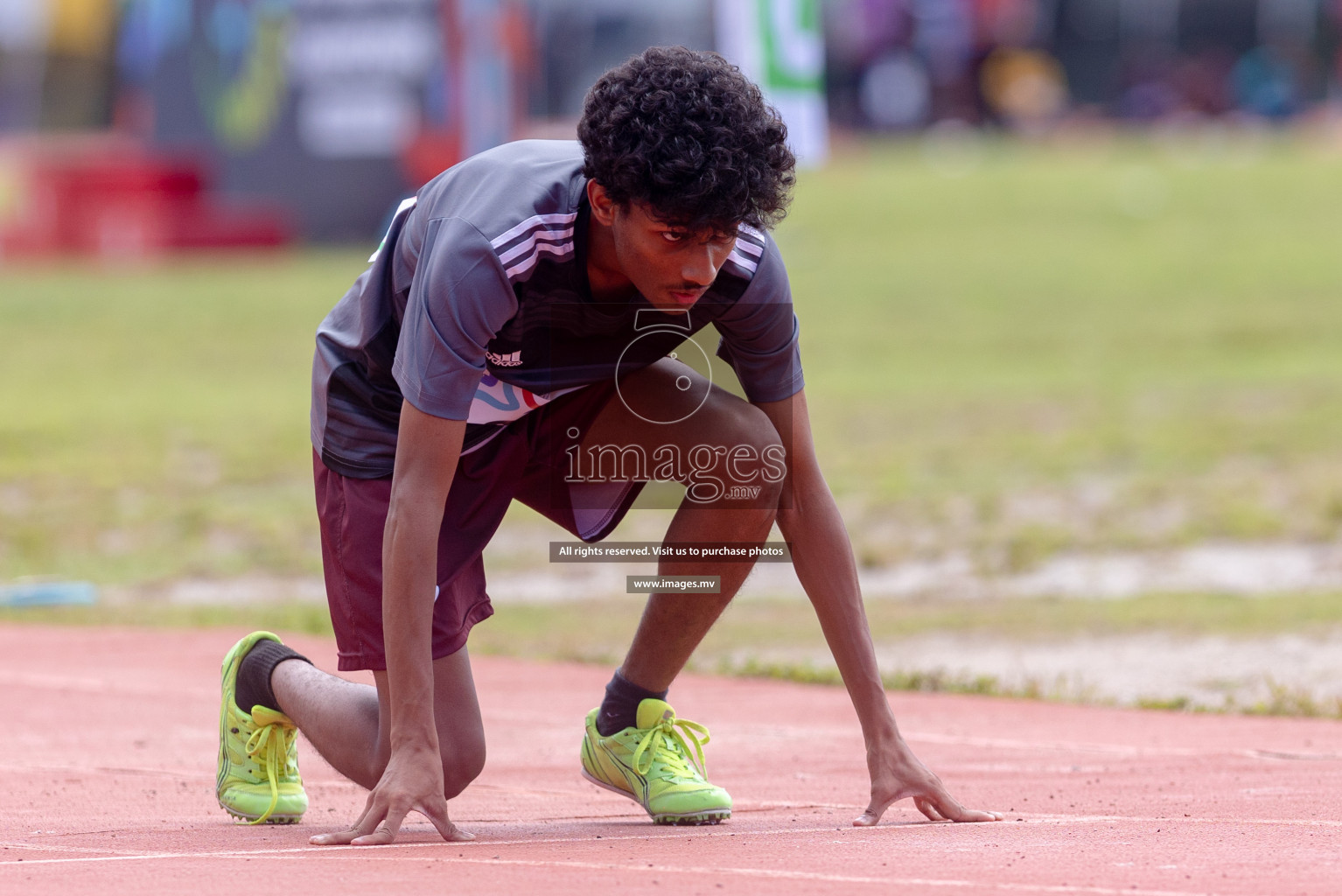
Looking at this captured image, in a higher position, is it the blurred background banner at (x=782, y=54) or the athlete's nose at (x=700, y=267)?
the athlete's nose at (x=700, y=267)

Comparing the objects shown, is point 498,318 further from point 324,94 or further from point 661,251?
point 324,94

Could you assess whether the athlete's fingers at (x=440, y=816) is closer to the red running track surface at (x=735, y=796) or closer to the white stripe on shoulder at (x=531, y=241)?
the red running track surface at (x=735, y=796)

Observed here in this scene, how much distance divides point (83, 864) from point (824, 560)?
5.70 feet

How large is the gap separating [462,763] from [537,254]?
1.24 m

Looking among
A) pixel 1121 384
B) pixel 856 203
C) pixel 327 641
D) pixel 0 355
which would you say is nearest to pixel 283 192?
pixel 0 355

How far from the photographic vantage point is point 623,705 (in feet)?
14.5

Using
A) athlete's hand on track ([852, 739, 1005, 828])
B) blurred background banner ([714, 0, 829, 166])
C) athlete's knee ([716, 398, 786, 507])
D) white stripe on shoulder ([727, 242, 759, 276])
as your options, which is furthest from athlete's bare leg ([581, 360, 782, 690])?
blurred background banner ([714, 0, 829, 166])

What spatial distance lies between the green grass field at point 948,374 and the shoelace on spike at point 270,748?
15.1 ft

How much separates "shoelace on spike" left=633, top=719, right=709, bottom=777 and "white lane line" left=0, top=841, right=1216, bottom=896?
2.28 ft

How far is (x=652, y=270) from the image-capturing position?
3645 millimetres

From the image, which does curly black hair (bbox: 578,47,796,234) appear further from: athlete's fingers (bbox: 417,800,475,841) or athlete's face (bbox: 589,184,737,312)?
athlete's fingers (bbox: 417,800,475,841)

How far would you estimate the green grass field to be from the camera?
9.70 metres

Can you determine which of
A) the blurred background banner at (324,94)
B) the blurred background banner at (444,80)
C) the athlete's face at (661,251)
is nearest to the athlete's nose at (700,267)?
the athlete's face at (661,251)

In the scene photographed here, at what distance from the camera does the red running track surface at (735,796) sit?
133 inches
